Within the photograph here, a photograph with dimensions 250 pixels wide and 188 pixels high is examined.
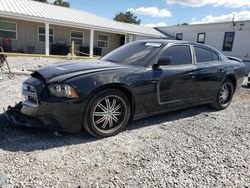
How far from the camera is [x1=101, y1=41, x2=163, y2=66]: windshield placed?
13.7ft

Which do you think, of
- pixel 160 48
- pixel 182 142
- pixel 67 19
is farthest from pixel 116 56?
pixel 67 19

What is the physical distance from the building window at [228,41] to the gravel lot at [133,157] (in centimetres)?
1671

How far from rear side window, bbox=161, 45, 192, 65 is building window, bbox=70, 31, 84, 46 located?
51.2 feet

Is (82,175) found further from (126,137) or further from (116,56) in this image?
(116,56)

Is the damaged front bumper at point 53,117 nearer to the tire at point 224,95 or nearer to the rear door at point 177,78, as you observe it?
the rear door at point 177,78

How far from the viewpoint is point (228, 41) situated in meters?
19.3

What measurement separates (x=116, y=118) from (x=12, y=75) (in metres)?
5.40

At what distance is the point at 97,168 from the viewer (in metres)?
2.78

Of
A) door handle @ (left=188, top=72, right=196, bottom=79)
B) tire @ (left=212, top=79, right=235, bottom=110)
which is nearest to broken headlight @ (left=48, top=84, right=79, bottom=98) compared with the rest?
door handle @ (left=188, top=72, right=196, bottom=79)

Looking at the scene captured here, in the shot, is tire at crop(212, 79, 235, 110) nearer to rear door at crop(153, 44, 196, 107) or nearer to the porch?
rear door at crop(153, 44, 196, 107)

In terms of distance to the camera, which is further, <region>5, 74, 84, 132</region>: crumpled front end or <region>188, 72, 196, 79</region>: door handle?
<region>188, 72, 196, 79</region>: door handle

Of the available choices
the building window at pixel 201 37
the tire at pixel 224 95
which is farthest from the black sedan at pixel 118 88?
the building window at pixel 201 37

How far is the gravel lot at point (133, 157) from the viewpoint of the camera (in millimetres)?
2562

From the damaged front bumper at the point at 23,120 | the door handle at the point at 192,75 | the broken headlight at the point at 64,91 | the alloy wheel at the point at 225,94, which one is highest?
the door handle at the point at 192,75
